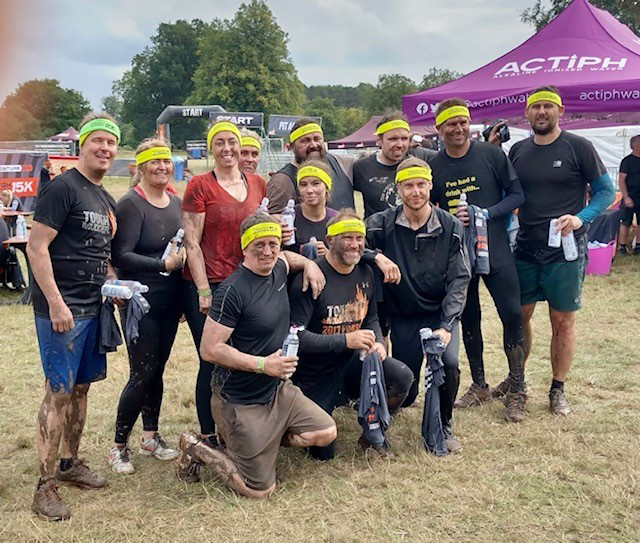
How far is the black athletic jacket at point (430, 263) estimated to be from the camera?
413 centimetres

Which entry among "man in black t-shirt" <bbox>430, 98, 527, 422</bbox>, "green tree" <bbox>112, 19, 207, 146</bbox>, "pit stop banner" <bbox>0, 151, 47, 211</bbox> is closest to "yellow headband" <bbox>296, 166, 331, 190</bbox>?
"man in black t-shirt" <bbox>430, 98, 527, 422</bbox>

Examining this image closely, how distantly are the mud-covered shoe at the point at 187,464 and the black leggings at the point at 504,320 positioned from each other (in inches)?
90.2

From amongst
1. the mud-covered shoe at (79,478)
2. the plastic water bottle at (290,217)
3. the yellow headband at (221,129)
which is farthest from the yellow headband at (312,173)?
the mud-covered shoe at (79,478)

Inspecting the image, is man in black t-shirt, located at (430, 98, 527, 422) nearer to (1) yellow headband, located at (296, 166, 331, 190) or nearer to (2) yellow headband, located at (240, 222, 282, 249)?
(1) yellow headband, located at (296, 166, 331, 190)

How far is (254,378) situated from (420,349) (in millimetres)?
1288

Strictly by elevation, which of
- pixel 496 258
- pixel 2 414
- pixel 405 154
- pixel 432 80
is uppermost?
pixel 432 80

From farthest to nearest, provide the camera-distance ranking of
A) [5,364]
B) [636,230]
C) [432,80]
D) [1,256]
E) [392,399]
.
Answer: [432,80], [636,230], [1,256], [5,364], [392,399]

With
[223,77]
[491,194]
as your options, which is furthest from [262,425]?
[223,77]

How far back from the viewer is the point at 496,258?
178 inches

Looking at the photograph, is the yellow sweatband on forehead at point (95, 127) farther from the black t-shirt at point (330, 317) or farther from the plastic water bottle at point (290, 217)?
the black t-shirt at point (330, 317)

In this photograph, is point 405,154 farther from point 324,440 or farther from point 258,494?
point 258,494

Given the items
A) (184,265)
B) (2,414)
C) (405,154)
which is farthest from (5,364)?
(405,154)

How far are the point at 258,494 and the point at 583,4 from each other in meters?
9.41

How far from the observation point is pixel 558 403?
4.64 meters
